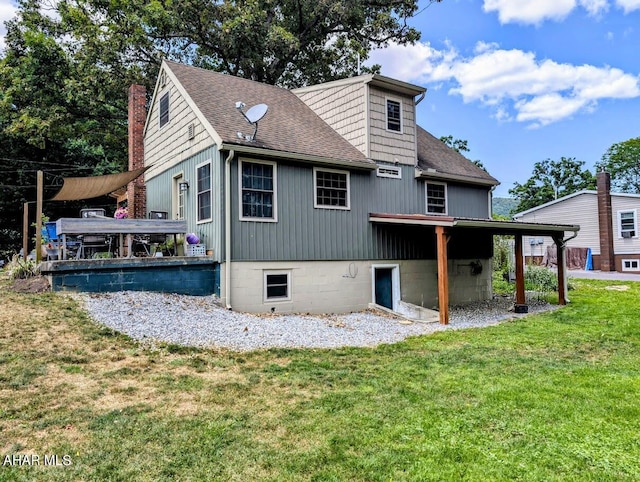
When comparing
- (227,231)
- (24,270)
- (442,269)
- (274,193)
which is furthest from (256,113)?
(24,270)

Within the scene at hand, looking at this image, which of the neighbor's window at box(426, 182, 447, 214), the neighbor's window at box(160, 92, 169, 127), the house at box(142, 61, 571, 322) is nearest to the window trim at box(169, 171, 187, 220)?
the house at box(142, 61, 571, 322)

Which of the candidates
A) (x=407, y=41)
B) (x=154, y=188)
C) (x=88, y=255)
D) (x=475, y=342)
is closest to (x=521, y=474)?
(x=475, y=342)

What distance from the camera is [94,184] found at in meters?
11.0

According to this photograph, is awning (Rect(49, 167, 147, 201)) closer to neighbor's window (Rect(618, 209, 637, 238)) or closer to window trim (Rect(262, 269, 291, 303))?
window trim (Rect(262, 269, 291, 303))

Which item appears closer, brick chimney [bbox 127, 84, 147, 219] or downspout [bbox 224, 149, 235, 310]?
downspout [bbox 224, 149, 235, 310]

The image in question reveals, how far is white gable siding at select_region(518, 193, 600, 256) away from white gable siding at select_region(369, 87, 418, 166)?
49.1 feet

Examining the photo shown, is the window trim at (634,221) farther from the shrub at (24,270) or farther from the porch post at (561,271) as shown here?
the shrub at (24,270)

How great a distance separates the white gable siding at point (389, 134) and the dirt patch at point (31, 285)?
311 inches

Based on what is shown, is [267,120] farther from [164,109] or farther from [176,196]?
[164,109]

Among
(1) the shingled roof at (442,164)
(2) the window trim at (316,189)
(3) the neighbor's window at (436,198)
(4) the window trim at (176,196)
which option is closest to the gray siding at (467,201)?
(3) the neighbor's window at (436,198)

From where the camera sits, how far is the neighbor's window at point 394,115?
11781mm

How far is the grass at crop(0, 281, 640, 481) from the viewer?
2945 millimetres

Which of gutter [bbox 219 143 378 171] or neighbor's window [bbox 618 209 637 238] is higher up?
gutter [bbox 219 143 378 171]

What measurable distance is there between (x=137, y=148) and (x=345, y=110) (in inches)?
255
